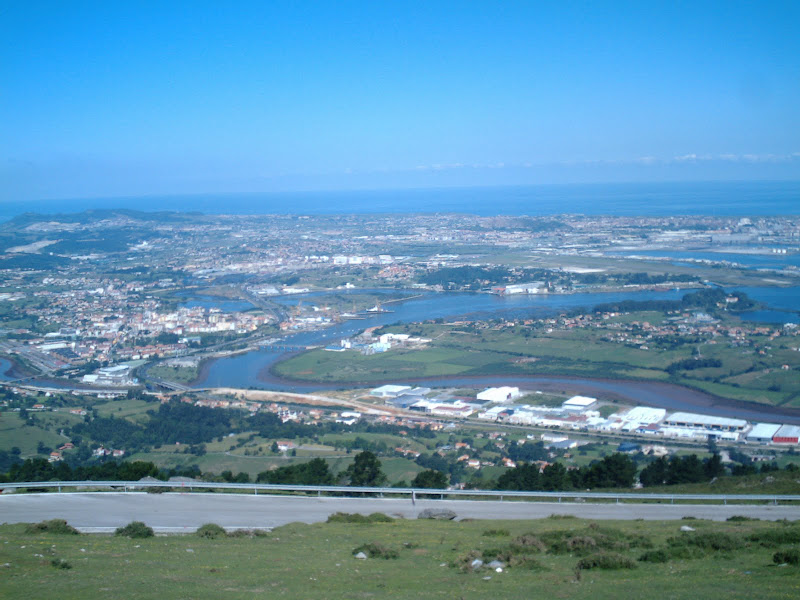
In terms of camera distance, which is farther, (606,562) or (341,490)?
(341,490)

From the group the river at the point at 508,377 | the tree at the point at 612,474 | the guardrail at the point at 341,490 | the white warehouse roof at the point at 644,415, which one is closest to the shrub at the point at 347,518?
the guardrail at the point at 341,490

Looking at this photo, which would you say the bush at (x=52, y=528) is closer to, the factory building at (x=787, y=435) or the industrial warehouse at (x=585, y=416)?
the industrial warehouse at (x=585, y=416)

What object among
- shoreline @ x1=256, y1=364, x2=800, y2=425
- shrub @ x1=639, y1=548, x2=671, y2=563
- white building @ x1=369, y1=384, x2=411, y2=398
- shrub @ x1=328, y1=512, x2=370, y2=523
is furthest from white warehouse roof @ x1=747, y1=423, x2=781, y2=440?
shrub @ x1=639, y1=548, x2=671, y2=563

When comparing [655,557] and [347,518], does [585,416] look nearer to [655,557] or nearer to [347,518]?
[347,518]

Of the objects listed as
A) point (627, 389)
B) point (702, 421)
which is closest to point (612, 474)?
point (702, 421)

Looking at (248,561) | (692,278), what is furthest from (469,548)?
(692,278)

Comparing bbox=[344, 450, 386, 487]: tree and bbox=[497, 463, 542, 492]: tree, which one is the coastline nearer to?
bbox=[497, 463, 542, 492]: tree
